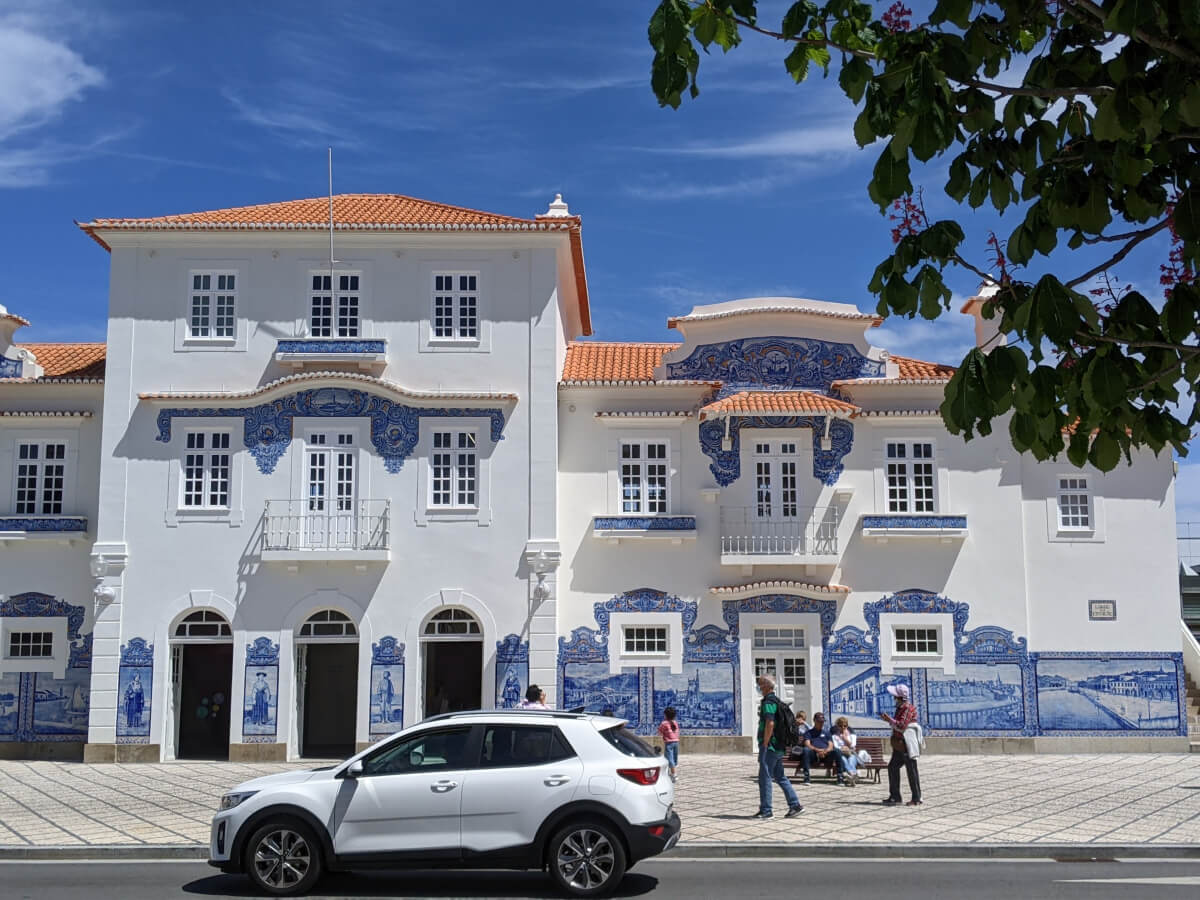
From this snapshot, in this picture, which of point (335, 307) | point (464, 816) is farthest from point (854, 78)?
point (335, 307)

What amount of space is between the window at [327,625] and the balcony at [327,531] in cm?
122

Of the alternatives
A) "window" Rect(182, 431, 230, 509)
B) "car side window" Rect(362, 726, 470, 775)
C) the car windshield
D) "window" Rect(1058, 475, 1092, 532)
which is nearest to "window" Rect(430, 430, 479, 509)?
"window" Rect(182, 431, 230, 509)

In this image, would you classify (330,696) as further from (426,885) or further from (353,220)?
(426,885)

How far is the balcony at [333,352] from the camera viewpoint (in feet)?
86.2

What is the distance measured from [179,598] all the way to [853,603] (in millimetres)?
13672

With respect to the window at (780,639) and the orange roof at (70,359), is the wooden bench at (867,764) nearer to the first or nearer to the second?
the window at (780,639)

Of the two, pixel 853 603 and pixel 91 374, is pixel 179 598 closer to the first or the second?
pixel 91 374

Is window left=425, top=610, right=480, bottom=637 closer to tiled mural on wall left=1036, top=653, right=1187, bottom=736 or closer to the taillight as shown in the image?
tiled mural on wall left=1036, top=653, right=1187, bottom=736

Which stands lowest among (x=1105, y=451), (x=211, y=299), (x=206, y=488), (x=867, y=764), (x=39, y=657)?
(x=867, y=764)

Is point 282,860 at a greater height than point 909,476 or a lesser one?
lesser

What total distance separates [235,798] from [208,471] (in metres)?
15.5

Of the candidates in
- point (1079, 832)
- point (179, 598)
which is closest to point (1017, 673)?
point (1079, 832)

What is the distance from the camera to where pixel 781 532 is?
26.6 meters

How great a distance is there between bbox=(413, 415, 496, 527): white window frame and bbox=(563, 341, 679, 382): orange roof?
2.24m
